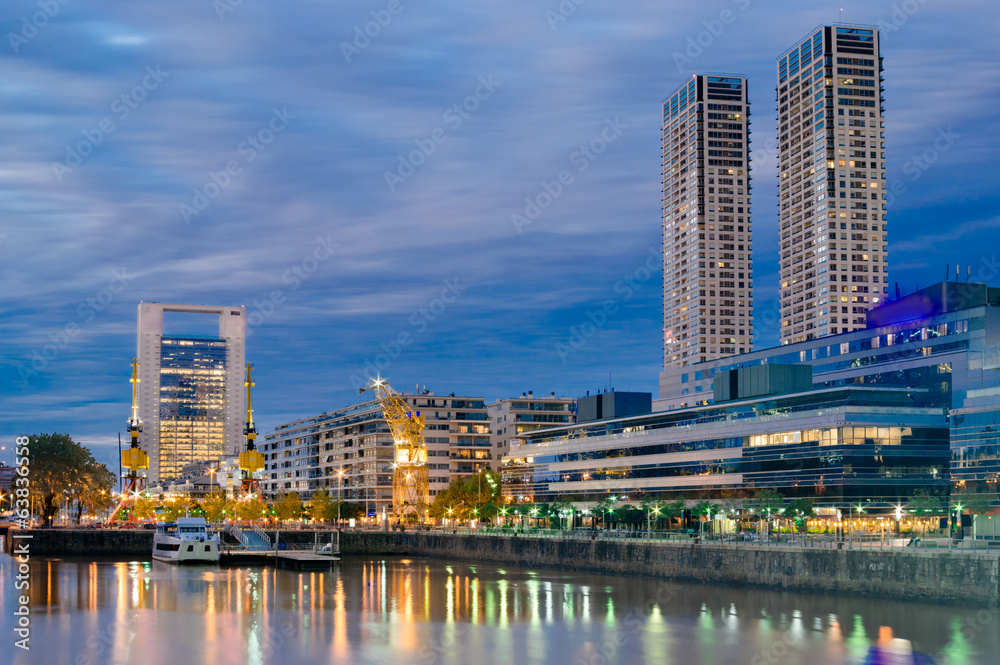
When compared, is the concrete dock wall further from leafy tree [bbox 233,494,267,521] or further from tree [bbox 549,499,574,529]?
leafy tree [bbox 233,494,267,521]

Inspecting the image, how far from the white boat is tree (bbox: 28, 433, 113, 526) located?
35896 millimetres

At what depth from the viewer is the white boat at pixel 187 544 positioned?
128875mm

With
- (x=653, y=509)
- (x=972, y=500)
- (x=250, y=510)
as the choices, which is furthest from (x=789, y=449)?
(x=250, y=510)

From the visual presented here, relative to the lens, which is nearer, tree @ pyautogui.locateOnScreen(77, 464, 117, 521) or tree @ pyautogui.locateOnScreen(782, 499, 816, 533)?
tree @ pyautogui.locateOnScreen(782, 499, 816, 533)

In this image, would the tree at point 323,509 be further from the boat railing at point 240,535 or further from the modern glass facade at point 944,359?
the modern glass facade at point 944,359

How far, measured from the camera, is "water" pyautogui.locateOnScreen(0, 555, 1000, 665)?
52844 mm

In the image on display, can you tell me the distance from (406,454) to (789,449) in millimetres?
70885

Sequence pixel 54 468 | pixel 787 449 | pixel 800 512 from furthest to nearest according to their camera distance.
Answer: pixel 54 468 < pixel 787 449 < pixel 800 512

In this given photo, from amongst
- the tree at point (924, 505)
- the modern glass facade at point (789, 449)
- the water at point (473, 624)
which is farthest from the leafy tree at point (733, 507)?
the water at point (473, 624)

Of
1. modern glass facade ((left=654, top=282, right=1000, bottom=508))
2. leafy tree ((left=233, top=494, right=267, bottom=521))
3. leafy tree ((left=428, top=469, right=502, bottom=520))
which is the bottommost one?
leafy tree ((left=233, top=494, right=267, bottom=521))

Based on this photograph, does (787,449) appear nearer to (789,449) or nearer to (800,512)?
(789,449)

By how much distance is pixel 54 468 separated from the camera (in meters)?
168

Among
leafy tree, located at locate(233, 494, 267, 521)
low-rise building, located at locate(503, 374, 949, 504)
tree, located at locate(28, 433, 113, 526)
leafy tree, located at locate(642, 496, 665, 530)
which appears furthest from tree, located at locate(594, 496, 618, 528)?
→ tree, located at locate(28, 433, 113, 526)

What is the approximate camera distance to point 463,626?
211 feet
